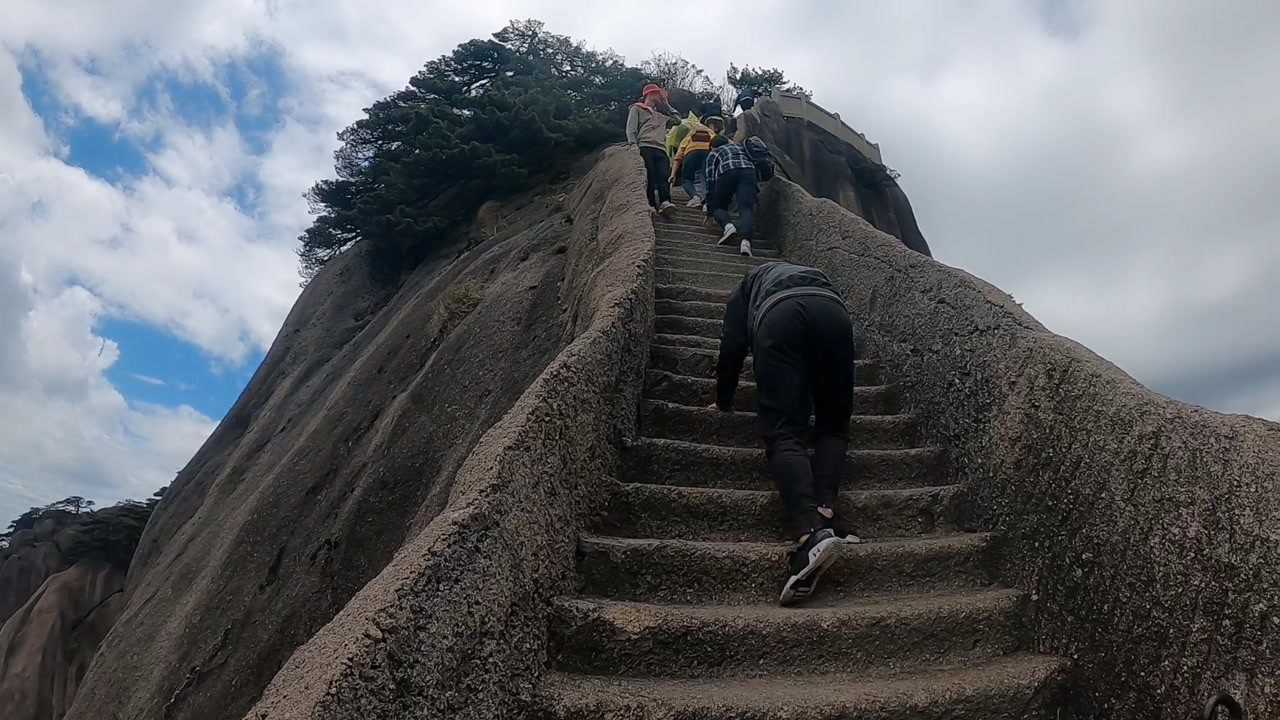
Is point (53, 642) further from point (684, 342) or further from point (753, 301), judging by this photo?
point (753, 301)

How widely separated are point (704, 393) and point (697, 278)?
2.48 metres

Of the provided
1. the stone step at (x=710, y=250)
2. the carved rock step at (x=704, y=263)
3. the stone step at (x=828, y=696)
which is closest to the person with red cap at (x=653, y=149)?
the stone step at (x=710, y=250)

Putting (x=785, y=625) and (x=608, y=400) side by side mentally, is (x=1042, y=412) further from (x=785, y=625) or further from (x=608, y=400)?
(x=608, y=400)

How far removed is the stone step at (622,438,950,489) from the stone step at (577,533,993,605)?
2.20 ft

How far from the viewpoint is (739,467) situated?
395 cm

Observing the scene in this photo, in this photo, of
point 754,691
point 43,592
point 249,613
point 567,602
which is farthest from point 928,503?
point 43,592

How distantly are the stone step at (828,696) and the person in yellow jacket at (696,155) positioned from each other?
27.7 ft

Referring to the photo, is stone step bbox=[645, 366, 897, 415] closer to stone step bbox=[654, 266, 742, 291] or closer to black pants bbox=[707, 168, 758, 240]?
→ stone step bbox=[654, 266, 742, 291]

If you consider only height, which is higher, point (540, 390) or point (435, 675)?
point (540, 390)

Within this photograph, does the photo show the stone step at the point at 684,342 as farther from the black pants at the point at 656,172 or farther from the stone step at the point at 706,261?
the black pants at the point at 656,172

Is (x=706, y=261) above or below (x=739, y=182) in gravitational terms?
below

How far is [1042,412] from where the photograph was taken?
312 centimetres

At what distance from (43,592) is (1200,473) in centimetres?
1933

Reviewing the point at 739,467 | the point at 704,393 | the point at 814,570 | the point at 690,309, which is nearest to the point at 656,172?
the point at 690,309
